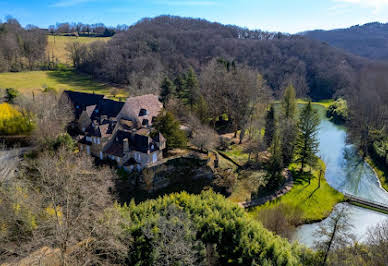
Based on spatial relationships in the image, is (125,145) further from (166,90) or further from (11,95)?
(166,90)

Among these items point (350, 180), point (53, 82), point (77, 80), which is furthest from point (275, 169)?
point (77, 80)

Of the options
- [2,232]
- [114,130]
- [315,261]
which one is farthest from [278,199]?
[2,232]

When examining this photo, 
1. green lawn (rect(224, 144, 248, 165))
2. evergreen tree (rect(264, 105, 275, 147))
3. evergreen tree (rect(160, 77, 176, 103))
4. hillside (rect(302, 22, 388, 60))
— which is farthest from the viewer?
hillside (rect(302, 22, 388, 60))

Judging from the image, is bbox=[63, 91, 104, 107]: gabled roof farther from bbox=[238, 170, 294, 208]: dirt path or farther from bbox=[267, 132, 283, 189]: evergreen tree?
bbox=[267, 132, 283, 189]: evergreen tree

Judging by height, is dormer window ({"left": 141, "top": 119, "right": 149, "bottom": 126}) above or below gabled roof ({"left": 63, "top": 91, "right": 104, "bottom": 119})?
below

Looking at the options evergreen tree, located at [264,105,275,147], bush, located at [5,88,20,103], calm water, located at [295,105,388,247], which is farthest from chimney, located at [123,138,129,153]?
evergreen tree, located at [264,105,275,147]

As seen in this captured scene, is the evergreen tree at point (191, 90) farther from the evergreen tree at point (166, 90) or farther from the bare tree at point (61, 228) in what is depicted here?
the bare tree at point (61, 228)

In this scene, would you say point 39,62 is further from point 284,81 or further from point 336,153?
point 336,153

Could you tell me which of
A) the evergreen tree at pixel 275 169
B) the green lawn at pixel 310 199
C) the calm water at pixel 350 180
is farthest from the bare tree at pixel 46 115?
the calm water at pixel 350 180
